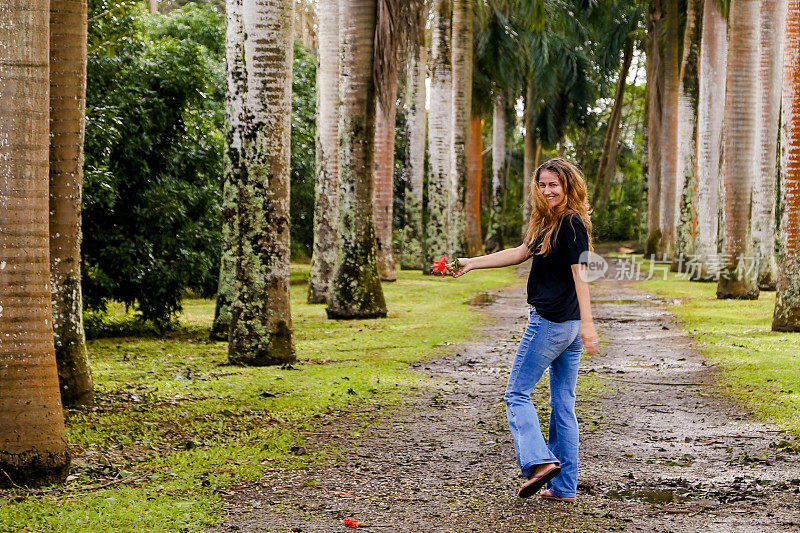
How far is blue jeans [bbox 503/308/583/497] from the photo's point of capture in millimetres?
5289

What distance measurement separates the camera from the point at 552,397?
5535mm

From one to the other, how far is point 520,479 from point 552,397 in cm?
72

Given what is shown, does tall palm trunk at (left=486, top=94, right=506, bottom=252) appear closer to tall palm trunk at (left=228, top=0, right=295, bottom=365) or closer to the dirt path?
tall palm trunk at (left=228, top=0, right=295, bottom=365)

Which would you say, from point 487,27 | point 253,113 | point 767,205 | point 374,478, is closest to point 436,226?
point 767,205

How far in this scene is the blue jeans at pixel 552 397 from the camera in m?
5.29

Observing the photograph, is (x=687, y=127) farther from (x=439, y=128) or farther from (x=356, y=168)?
(x=356, y=168)

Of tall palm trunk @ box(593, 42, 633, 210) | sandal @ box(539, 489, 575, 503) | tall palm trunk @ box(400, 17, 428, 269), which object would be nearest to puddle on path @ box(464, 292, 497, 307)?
tall palm trunk @ box(400, 17, 428, 269)

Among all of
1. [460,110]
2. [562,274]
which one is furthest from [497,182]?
[562,274]

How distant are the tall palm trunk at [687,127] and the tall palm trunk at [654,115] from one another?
232 inches

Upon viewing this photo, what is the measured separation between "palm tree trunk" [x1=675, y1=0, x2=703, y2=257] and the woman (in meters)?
22.7

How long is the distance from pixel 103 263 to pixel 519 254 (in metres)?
8.20

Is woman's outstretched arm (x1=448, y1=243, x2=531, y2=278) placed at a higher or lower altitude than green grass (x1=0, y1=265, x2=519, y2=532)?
higher

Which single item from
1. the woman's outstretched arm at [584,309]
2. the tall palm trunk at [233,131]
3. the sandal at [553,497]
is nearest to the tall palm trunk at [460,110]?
the tall palm trunk at [233,131]

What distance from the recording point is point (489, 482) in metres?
5.86
